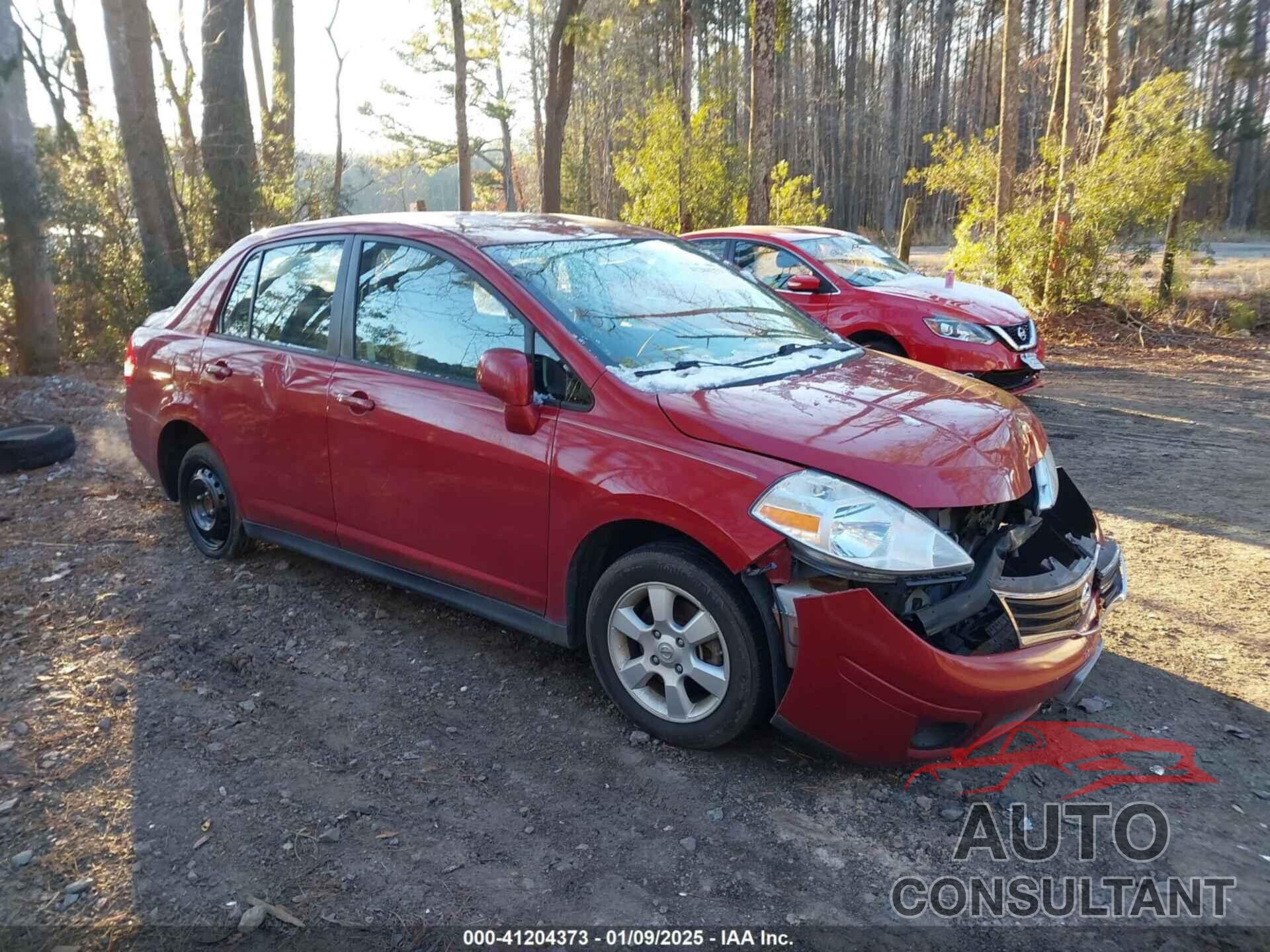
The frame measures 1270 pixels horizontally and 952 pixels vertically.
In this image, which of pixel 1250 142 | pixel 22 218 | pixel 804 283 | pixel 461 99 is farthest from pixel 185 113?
pixel 1250 142

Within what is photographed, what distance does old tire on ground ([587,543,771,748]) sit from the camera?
10.3 ft

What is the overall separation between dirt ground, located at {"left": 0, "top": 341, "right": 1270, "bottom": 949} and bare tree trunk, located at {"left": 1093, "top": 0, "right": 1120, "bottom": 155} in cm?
1161

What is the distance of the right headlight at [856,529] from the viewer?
2.94m

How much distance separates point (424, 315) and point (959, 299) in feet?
19.8

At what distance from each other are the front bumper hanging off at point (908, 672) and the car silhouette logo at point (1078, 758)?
226 millimetres

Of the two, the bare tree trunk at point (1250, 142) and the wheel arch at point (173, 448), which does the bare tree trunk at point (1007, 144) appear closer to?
the wheel arch at point (173, 448)

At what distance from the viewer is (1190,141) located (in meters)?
12.4

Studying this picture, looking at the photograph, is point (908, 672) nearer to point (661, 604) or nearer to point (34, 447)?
point (661, 604)

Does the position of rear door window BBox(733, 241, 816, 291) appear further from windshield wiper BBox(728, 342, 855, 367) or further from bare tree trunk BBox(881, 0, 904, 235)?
bare tree trunk BBox(881, 0, 904, 235)

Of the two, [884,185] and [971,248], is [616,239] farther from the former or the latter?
[884,185]

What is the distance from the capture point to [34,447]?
7.21m

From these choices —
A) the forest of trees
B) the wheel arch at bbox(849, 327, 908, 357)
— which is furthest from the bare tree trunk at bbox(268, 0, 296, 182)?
the wheel arch at bbox(849, 327, 908, 357)

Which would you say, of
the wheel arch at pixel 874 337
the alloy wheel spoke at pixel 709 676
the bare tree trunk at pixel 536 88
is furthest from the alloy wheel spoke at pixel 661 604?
the bare tree trunk at pixel 536 88

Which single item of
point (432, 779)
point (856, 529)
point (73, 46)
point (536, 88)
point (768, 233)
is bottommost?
point (432, 779)
